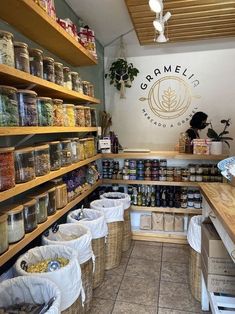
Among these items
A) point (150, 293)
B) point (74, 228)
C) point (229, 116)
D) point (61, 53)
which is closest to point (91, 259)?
point (74, 228)

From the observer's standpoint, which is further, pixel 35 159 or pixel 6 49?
pixel 35 159

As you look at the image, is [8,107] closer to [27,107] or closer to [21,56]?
[27,107]

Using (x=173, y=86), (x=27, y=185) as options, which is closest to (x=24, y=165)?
(x=27, y=185)

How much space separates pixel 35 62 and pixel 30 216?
945mm

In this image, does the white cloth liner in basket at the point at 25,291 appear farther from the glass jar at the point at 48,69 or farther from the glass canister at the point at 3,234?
the glass jar at the point at 48,69

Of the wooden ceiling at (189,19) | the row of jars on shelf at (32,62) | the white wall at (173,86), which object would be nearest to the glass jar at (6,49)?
the row of jars on shelf at (32,62)

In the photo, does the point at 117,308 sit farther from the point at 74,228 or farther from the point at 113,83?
the point at 113,83

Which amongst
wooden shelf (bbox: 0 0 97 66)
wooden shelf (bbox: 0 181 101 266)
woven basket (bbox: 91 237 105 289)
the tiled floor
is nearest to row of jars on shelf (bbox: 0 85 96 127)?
wooden shelf (bbox: 0 0 97 66)

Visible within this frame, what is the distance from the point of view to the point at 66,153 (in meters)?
2.01

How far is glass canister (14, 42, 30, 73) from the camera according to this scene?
4.36 ft

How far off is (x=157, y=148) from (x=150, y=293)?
1.93 metres

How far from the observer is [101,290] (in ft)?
6.88

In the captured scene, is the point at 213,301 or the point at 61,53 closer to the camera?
the point at 213,301

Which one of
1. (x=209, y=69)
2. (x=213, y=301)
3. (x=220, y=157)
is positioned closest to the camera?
(x=213, y=301)
